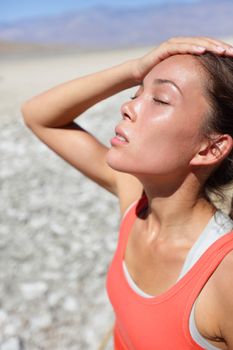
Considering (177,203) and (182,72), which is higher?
(182,72)

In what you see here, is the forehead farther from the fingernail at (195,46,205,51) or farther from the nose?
the nose

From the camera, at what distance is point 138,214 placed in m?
2.63

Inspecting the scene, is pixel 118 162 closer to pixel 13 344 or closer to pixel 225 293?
pixel 225 293

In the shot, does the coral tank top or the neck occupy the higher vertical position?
the neck

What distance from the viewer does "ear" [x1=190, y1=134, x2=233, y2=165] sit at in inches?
86.7

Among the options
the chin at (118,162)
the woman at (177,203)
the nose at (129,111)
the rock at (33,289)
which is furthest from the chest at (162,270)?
the rock at (33,289)

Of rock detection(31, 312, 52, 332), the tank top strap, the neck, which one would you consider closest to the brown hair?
the neck

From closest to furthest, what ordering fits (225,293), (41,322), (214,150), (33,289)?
(225,293) < (214,150) < (41,322) < (33,289)

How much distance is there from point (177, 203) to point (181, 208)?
29mm

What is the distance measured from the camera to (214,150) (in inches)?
87.5

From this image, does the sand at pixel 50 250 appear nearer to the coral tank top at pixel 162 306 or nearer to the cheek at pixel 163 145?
the coral tank top at pixel 162 306

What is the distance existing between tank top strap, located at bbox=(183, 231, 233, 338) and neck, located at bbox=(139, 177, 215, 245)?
0.29 metres

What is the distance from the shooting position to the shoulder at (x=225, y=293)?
1896 mm

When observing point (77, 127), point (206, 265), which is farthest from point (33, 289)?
point (206, 265)
